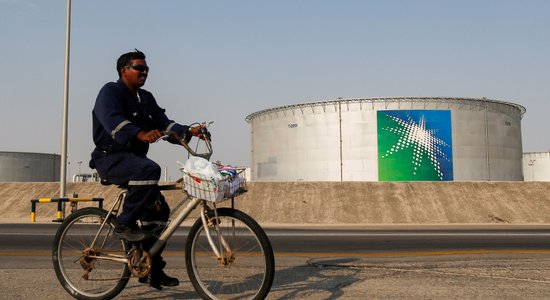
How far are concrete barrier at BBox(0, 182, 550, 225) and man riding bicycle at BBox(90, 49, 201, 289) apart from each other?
1529cm

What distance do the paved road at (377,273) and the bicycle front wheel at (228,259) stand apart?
1.90ft

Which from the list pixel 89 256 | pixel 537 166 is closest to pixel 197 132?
pixel 89 256

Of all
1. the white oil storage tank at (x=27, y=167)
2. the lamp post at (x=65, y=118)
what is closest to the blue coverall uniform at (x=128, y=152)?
the lamp post at (x=65, y=118)

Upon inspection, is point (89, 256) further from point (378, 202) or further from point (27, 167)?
A: point (27, 167)

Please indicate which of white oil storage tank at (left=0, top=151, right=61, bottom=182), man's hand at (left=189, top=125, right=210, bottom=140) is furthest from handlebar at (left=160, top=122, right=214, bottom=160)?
white oil storage tank at (left=0, top=151, right=61, bottom=182)

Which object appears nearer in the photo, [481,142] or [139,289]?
[139,289]

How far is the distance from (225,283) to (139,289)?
1155 mm

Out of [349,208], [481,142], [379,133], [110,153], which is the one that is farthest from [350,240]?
[481,142]

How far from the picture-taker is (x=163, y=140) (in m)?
3.70

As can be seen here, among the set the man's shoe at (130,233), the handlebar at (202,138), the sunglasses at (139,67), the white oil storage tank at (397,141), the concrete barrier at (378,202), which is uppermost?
the white oil storage tank at (397,141)

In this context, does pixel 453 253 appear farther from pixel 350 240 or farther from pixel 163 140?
pixel 163 140

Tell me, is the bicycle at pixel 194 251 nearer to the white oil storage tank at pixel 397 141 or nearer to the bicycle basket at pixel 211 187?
the bicycle basket at pixel 211 187

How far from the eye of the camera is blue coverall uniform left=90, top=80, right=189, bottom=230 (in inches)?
139

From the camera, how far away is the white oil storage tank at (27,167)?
60844 millimetres
